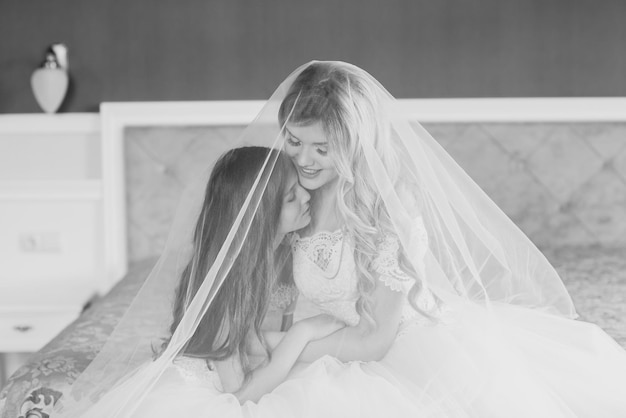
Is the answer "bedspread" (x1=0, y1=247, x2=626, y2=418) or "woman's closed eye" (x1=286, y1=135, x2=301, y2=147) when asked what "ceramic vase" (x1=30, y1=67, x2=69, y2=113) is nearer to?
"bedspread" (x1=0, y1=247, x2=626, y2=418)

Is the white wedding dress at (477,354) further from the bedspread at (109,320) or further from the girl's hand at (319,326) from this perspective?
the bedspread at (109,320)

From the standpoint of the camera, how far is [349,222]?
1727 mm

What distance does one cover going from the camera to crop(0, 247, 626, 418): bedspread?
2008 millimetres

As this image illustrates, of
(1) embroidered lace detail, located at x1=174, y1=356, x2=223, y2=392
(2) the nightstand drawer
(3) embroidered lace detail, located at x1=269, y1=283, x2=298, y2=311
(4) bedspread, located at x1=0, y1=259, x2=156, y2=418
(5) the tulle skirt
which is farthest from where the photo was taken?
(2) the nightstand drawer

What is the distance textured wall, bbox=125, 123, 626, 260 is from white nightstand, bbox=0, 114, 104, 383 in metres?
0.23

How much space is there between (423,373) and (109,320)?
4.31ft

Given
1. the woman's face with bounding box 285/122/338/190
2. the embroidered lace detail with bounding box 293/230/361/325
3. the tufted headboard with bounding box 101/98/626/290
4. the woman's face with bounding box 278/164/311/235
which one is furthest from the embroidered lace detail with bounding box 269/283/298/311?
the tufted headboard with bounding box 101/98/626/290

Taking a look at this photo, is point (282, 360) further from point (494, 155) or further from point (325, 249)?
point (494, 155)

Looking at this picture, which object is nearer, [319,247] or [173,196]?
[319,247]

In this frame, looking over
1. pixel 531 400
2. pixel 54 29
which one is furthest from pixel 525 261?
pixel 54 29

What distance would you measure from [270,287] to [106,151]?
2.14 metres

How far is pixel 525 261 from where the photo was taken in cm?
195

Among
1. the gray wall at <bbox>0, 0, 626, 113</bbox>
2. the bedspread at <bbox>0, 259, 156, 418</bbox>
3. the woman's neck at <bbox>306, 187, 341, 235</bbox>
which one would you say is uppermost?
the gray wall at <bbox>0, 0, 626, 113</bbox>

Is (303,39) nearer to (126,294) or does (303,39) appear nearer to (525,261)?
(126,294)
